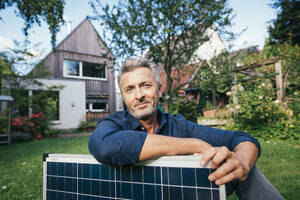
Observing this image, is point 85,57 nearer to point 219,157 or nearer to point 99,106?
point 99,106

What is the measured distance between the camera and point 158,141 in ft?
2.86

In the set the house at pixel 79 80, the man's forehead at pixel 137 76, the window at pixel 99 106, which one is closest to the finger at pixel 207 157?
the man's forehead at pixel 137 76

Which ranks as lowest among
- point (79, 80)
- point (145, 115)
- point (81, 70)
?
point (145, 115)

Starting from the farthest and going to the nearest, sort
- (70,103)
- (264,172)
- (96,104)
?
(96,104) → (70,103) → (264,172)

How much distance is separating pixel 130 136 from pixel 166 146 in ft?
0.57

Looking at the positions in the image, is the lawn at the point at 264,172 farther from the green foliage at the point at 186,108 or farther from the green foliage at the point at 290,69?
the green foliage at the point at 290,69

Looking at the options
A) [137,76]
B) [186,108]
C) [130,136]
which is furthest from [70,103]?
[130,136]

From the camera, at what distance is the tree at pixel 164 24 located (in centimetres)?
512

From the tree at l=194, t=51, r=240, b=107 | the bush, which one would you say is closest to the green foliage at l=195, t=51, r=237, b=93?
the tree at l=194, t=51, r=240, b=107

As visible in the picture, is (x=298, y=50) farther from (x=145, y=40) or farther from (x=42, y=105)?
(x=42, y=105)

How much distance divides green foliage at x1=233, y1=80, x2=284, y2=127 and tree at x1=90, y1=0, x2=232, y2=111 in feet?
6.93

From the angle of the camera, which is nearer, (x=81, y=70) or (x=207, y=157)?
(x=207, y=157)

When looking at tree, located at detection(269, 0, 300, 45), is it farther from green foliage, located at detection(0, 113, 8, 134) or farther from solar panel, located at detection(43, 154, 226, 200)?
green foliage, located at detection(0, 113, 8, 134)

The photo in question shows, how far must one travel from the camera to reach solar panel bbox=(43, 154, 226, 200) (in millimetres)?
739
